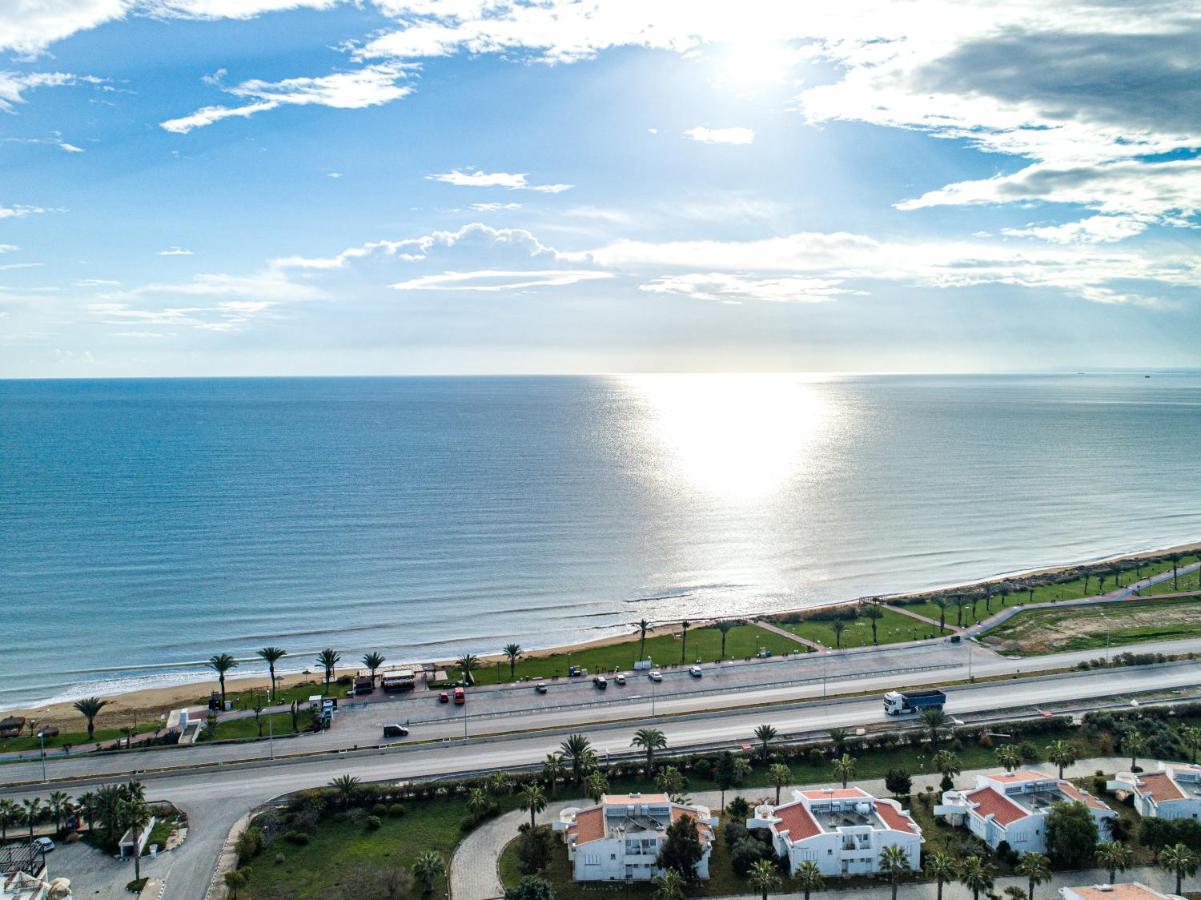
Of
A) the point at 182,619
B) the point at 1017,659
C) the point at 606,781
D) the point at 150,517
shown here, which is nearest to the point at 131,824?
the point at 606,781

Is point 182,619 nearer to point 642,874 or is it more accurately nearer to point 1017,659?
point 642,874

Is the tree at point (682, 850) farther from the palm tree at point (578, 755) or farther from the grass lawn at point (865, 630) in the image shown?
the grass lawn at point (865, 630)

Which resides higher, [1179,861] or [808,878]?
[1179,861]

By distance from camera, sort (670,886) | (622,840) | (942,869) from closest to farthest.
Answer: (670,886) < (942,869) < (622,840)

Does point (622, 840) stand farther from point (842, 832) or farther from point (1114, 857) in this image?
point (1114, 857)

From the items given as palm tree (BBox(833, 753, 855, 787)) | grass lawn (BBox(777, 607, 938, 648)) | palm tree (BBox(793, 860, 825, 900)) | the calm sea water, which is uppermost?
the calm sea water

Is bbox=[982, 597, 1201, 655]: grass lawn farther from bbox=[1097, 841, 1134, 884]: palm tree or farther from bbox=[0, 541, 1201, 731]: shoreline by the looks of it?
bbox=[1097, 841, 1134, 884]: palm tree

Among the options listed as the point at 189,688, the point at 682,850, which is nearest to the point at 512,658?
the point at 189,688

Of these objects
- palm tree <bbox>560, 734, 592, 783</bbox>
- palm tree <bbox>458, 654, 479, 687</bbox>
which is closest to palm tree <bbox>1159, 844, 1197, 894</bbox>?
palm tree <bbox>560, 734, 592, 783</bbox>
